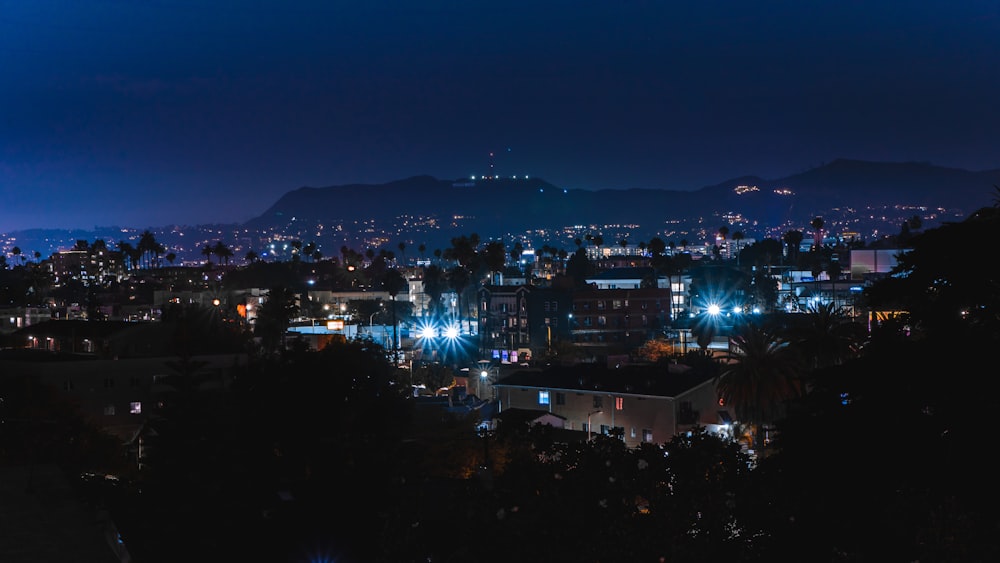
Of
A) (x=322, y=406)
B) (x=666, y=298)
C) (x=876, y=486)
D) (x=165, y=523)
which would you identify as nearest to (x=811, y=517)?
(x=876, y=486)

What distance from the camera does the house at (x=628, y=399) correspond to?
120 ft

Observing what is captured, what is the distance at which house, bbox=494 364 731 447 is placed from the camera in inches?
1439

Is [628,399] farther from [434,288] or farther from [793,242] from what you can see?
[793,242]

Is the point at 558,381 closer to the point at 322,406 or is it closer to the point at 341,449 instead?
the point at 322,406

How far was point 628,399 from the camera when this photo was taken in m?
37.2

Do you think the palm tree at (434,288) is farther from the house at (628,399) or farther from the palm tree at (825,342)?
the palm tree at (825,342)

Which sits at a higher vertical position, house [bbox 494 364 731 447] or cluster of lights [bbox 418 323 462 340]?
house [bbox 494 364 731 447]

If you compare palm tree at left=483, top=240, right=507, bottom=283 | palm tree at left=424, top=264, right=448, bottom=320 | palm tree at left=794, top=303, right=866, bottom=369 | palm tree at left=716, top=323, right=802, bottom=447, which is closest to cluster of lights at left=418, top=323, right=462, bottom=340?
palm tree at left=424, top=264, right=448, bottom=320

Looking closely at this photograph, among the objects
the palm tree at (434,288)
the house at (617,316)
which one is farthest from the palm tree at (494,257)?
the house at (617,316)

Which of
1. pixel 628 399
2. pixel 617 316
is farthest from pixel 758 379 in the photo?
pixel 617 316

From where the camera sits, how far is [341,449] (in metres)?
25.9

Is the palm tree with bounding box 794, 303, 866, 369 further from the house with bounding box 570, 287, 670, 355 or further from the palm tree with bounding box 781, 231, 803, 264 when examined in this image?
the palm tree with bounding box 781, 231, 803, 264

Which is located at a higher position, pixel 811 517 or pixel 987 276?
pixel 987 276

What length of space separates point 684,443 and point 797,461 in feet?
6.31
